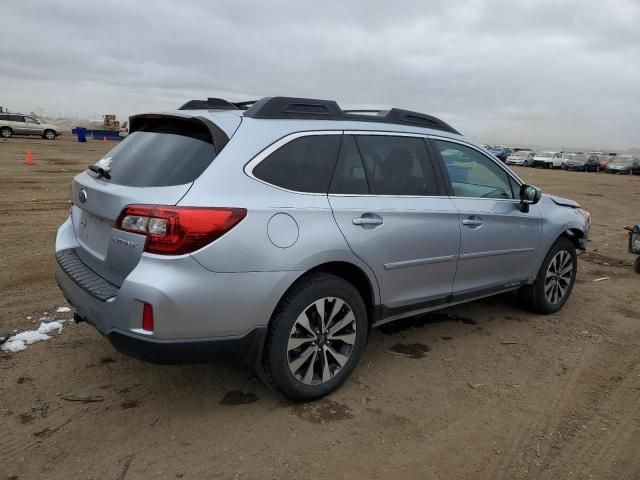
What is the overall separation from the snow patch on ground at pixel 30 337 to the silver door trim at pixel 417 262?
2691mm

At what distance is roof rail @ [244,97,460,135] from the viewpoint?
3.30 metres

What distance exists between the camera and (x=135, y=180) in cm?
307

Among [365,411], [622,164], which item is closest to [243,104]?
[365,411]

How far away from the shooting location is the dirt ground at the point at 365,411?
→ 276 cm

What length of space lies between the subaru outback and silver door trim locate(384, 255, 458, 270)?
0.04ft

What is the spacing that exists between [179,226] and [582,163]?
158 feet

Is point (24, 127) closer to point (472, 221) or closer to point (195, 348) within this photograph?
point (472, 221)

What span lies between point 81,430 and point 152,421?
0.38 metres

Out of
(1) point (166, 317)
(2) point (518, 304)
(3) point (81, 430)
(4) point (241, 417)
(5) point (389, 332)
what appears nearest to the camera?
(1) point (166, 317)

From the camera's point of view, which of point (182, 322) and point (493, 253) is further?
point (493, 253)

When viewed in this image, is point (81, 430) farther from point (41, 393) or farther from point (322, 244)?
point (322, 244)

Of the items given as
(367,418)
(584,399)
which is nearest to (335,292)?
(367,418)

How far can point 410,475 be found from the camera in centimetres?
271

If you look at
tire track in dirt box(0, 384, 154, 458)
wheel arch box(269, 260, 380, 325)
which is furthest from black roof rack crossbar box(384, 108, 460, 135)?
tire track in dirt box(0, 384, 154, 458)
